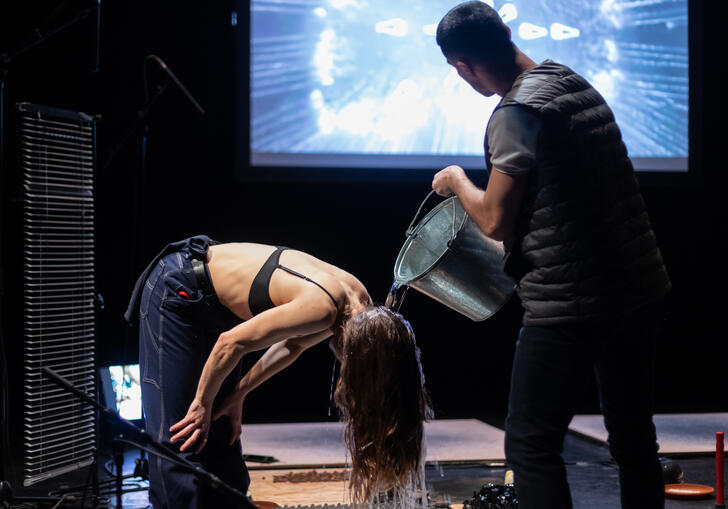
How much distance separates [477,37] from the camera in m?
1.88

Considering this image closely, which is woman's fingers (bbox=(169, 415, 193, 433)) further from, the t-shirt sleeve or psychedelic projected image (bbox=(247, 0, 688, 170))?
psychedelic projected image (bbox=(247, 0, 688, 170))

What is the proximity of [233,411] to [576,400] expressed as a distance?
0.98 metres

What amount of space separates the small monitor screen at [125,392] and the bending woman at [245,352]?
1.51 meters

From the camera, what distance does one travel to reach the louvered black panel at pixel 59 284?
→ 134 inches

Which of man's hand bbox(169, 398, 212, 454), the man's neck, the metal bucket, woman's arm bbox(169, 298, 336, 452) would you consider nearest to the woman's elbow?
woman's arm bbox(169, 298, 336, 452)

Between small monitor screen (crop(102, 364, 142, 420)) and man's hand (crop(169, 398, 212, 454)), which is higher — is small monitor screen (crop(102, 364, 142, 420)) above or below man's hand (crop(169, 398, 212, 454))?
below

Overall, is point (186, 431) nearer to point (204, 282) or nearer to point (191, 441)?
point (191, 441)

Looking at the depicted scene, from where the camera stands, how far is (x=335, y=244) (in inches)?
201

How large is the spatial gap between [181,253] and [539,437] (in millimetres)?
1135

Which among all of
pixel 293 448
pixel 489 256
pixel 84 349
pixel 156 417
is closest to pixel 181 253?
pixel 156 417

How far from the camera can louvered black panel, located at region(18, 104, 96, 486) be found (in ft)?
11.2

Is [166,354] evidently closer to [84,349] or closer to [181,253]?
[181,253]

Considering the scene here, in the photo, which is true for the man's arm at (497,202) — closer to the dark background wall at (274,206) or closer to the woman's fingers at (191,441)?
the woman's fingers at (191,441)

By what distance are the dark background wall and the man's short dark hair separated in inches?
112
